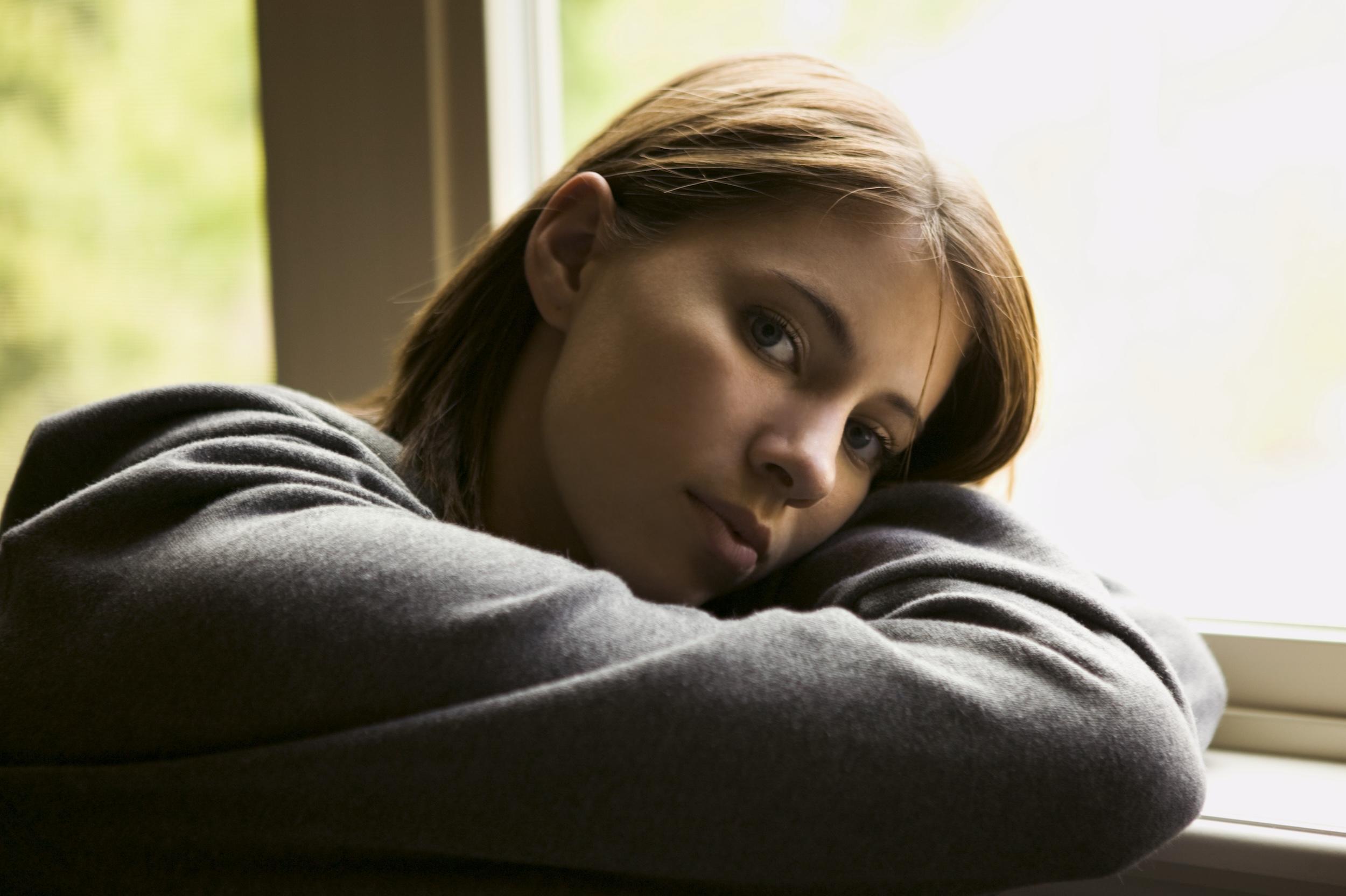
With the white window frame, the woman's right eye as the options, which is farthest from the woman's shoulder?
the white window frame

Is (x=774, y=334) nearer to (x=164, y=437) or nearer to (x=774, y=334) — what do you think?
(x=774, y=334)

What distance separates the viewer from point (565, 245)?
0.85 meters

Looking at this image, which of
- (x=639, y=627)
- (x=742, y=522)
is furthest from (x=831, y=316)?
(x=639, y=627)

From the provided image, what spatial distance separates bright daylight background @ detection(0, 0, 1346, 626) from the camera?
915 mm

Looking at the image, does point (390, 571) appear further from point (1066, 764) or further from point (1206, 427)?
point (1206, 427)

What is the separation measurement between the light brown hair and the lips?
197 millimetres

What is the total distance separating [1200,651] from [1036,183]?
45 cm

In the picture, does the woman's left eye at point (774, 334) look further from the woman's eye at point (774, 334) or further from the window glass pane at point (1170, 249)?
the window glass pane at point (1170, 249)

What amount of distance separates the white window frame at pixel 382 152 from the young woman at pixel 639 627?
35 cm

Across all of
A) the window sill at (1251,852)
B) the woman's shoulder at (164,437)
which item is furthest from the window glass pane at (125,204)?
the window sill at (1251,852)

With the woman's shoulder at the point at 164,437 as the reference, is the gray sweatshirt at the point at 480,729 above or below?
below

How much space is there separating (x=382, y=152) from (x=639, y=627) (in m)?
0.77

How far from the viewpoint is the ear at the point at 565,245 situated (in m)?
0.84

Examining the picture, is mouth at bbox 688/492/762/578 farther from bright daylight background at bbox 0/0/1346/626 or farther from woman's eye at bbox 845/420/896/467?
bright daylight background at bbox 0/0/1346/626
